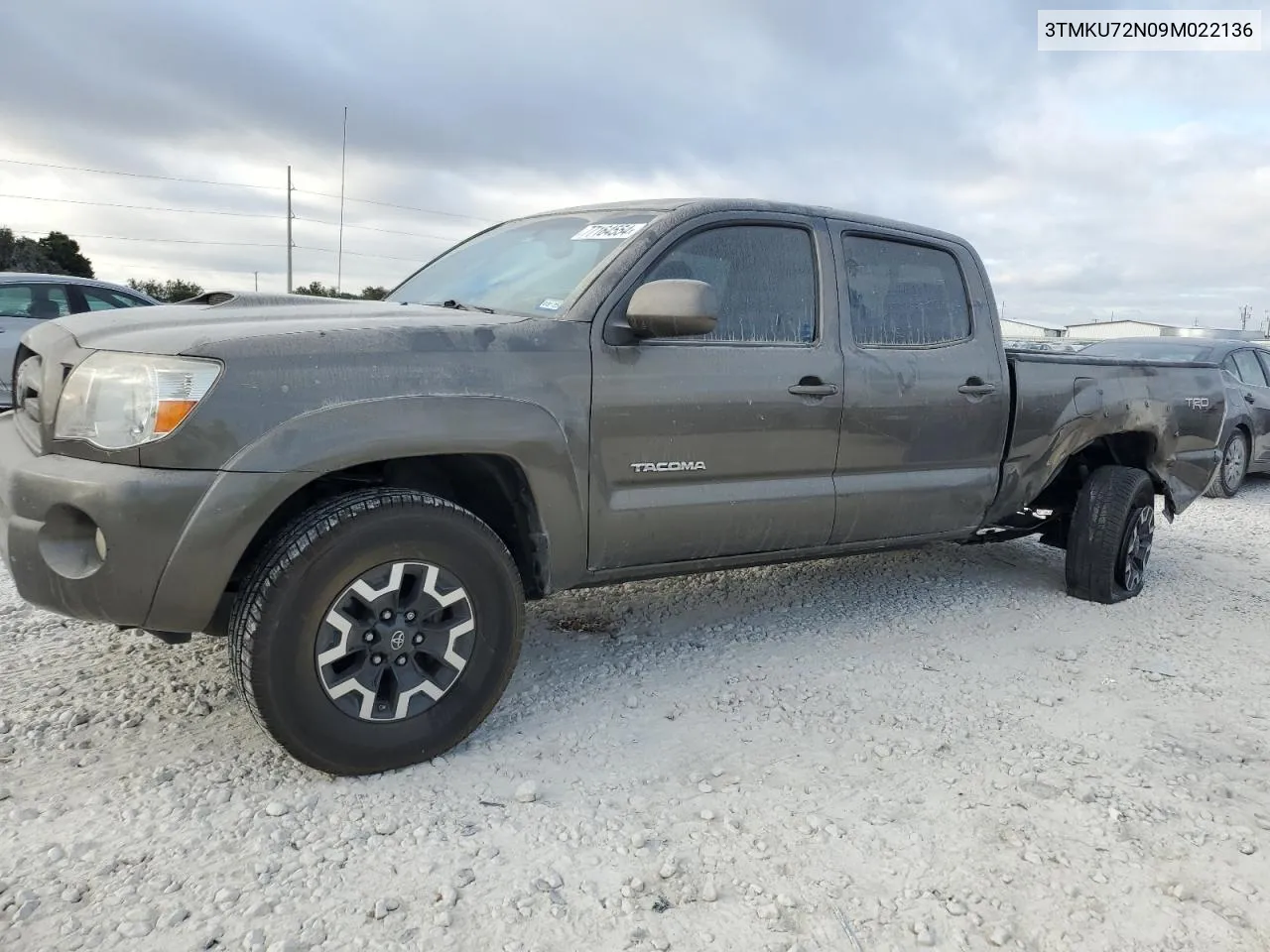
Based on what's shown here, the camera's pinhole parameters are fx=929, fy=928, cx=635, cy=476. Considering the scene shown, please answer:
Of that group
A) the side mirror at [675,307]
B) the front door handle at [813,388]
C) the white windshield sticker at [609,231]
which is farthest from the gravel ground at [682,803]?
the white windshield sticker at [609,231]

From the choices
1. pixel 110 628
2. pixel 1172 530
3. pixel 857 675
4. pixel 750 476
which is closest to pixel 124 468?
pixel 110 628

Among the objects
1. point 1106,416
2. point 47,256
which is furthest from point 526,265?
point 47,256

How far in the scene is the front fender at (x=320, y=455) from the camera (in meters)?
2.43

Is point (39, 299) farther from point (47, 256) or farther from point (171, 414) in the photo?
point (47, 256)

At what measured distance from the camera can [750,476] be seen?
135 inches

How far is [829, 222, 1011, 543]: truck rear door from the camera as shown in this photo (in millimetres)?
3750

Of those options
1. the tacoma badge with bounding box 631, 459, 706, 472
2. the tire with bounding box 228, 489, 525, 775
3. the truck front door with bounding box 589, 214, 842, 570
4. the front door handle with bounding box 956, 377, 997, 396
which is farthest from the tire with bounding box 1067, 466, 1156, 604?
the tire with bounding box 228, 489, 525, 775

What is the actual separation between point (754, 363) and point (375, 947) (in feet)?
7.36

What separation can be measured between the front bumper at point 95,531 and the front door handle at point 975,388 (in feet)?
10.0

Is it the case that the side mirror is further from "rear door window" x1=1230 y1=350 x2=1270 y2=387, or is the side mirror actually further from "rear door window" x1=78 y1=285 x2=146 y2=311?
"rear door window" x1=1230 y1=350 x2=1270 y2=387

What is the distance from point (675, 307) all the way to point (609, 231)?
66 centimetres

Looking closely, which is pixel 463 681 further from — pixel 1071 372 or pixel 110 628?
pixel 1071 372

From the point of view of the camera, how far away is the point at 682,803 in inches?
103

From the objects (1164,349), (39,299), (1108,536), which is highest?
(1164,349)
